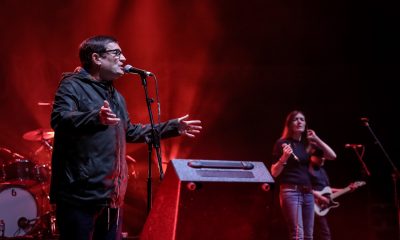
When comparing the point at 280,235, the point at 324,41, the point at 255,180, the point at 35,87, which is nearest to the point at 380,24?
the point at 324,41

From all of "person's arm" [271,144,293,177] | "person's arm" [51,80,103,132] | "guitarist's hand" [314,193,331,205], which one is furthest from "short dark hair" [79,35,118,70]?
"guitarist's hand" [314,193,331,205]

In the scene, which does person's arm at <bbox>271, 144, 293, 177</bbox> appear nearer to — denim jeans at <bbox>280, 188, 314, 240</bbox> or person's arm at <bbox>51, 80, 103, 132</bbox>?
denim jeans at <bbox>280, 188, 314, 240</bbox>

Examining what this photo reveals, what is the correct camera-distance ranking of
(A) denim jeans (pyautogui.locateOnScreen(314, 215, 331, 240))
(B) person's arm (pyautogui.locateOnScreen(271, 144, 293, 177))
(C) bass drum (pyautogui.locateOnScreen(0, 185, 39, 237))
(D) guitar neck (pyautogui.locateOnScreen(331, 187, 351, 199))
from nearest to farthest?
(B) person's arm (pyautogui.locateOnScreen(271, 144, 293, 177)) < (A) denim jeans (pyautogui.locateOnScreen(314, 215, 331, 240)) < (C) bass drum (pyautogui.locateOnScreen(0, 185, 39, 237)) < (D) guitar neck (pyautogui.locateOnScreen(331, 187, 351, 199))

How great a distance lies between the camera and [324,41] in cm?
908

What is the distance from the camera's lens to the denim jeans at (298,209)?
5898mm

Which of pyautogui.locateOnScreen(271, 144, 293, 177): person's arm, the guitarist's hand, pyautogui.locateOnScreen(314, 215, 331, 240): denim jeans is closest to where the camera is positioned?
pyautogui.locateOnScreen(271, 144, 293, 177): person's arm

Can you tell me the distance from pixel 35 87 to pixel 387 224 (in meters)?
6.71

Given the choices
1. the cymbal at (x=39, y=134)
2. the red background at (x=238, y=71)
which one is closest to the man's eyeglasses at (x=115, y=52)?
the cymbal at (x=39, y=134)

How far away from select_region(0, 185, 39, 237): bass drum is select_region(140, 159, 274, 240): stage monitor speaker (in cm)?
573

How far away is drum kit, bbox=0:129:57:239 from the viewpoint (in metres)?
7.68

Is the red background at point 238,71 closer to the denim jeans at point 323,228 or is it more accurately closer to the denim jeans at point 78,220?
the denim jeans at point 323,228

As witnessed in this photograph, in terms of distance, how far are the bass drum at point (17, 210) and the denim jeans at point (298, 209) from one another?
425cm

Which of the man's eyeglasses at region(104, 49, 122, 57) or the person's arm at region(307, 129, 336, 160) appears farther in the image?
the person's arm at region(307, 129, 336, 160)

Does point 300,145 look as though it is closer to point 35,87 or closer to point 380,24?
point 380,24
